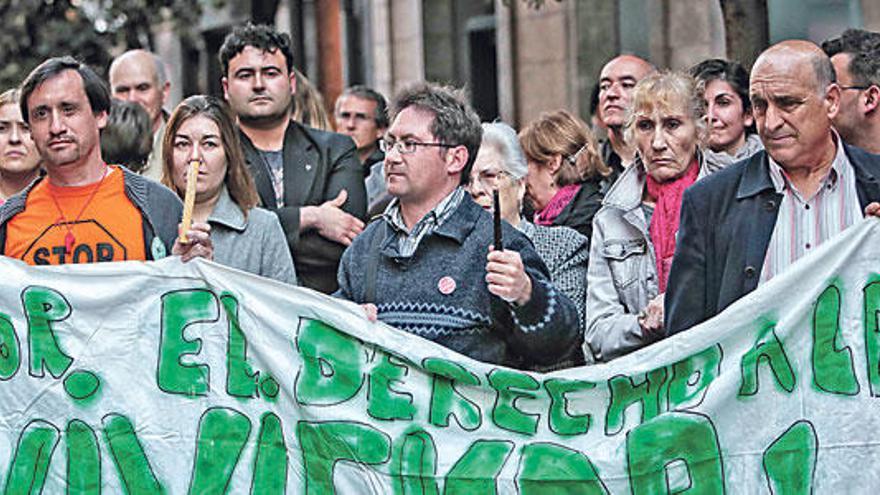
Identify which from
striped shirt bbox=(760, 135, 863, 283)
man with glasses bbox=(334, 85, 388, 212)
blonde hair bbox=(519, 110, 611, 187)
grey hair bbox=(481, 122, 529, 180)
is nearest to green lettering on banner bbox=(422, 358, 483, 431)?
striped shirt bbox=(760, 135, 863, 283)

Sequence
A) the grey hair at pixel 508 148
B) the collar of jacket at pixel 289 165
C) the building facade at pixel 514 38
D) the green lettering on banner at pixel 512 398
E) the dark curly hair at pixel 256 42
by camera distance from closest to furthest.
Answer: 1. the green lettering on banner at pixel 512 398
2. the grey hair at pixel 508 148
3. the collar of jacket at pixel 289 165
4. the dark curly hair at pixel 256 42
5. the building facade at pixel 514 38

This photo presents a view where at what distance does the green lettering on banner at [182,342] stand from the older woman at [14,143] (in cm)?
202

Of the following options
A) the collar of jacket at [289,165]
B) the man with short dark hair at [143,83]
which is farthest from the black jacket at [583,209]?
the man with short dark hair at [143,83]

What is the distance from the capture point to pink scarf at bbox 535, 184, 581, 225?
754 cm

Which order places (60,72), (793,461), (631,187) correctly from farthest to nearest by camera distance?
(631,187), (60,72), (793,461)

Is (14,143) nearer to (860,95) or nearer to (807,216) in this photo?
(860,95)

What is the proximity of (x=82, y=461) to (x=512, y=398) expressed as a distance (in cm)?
130

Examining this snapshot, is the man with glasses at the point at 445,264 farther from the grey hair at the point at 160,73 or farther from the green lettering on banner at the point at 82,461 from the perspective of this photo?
the grey hair at the point at 160,73

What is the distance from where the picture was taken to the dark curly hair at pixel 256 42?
25.8ft

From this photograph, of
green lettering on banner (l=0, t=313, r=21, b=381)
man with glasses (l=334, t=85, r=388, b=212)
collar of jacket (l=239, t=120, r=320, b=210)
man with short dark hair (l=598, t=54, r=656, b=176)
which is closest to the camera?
green lettering on banner (l=0, t=313, r=21, b=381)

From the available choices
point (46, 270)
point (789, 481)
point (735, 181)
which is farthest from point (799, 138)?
point (46, 270)

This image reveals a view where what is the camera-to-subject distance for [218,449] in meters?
5.87

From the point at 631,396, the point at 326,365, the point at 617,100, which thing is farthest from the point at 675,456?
the point at 617,100

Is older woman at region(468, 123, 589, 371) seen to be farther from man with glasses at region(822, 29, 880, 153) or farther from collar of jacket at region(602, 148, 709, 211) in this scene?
man with glasses at region(822, 29, 880, 153)
